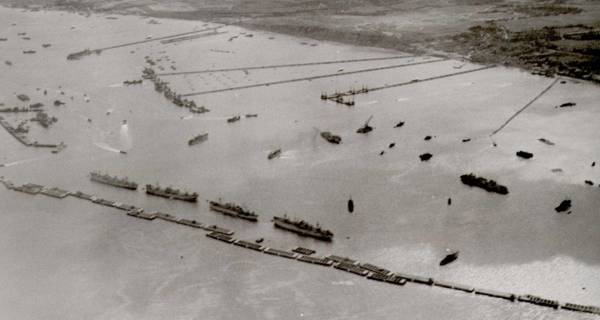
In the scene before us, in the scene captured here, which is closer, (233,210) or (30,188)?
(233,210)

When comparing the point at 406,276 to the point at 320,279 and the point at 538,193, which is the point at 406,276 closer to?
the point at 320,279

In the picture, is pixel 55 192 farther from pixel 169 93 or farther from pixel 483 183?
pixel 483 183

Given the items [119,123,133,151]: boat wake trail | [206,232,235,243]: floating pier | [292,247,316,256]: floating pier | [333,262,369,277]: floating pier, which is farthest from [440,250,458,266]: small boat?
[119,123,133,151]: boat wake trail

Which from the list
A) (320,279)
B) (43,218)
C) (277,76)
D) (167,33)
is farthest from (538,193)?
(167,33)

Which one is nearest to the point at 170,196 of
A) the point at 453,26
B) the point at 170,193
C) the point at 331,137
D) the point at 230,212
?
the point at 170,193

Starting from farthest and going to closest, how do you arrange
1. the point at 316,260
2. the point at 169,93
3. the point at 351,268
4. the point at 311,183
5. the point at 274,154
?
the point at 169,93 → the point at 274,154 → the point at 311,183 → the point at 316,260 → the point at 351,268

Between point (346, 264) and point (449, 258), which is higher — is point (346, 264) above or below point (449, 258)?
below
